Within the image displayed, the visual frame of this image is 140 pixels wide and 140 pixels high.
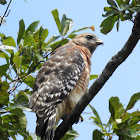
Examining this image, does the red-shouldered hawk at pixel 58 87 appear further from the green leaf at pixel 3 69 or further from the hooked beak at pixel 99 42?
the hooked beak at pixel 99 42

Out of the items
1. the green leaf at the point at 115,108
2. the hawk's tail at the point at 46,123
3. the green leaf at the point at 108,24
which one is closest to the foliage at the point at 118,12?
the green leaf at the point at 108,24

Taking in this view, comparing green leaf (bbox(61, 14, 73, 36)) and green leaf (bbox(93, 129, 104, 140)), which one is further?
green leaf (bbox(61, 14, 73, 36))

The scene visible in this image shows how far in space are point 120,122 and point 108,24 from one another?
3.72 feet

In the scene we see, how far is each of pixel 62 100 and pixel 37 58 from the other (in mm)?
755

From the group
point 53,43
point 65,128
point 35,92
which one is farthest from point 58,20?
point 65,128

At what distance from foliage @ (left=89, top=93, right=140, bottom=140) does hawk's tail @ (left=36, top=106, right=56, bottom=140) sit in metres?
0.66

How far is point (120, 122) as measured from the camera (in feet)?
11.8

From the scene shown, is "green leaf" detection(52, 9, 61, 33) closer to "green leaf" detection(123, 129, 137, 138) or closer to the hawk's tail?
the hawk's tail

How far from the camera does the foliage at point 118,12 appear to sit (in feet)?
10.8

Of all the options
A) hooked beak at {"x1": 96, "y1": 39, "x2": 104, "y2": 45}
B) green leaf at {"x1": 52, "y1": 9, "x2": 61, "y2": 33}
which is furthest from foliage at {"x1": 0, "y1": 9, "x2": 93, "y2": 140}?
hooked beak at {"x1": 96, "y1": 39, "x2": 104, "y2": 45}

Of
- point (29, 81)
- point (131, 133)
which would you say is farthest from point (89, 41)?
point (131, 133)

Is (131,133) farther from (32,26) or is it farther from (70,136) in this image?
(32,26)

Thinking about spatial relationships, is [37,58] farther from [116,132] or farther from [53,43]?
[116,132]

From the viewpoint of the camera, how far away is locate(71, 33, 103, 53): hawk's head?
6715 mm
